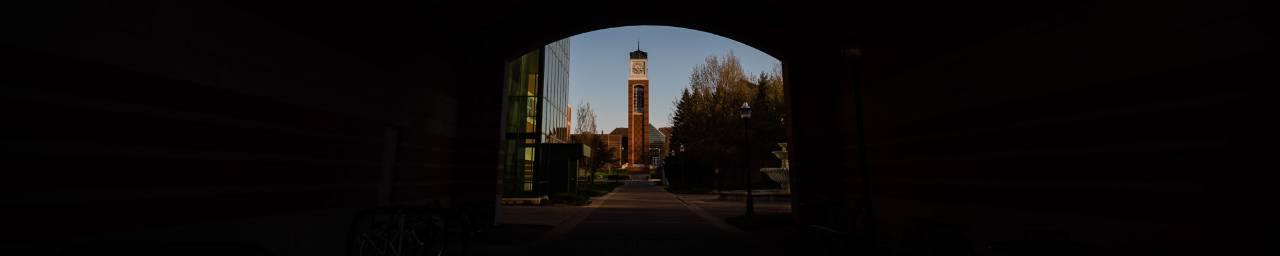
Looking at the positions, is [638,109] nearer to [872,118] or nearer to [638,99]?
[638,99]

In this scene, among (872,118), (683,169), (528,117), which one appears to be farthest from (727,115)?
(872,118)

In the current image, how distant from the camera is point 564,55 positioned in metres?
27.8

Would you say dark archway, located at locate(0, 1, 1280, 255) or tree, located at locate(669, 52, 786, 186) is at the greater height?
tree, located at locate(669, 52, 786, 186)

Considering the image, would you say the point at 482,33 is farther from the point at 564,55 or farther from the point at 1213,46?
the point at 564,55

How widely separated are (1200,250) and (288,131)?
7861 millimetres

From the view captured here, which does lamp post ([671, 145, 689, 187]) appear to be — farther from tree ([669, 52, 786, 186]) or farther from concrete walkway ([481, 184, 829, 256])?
concrete walkway ([481, 184, 829, 256])

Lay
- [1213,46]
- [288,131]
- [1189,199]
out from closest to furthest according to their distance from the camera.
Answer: [1213,46], [1189,199], [288,131]

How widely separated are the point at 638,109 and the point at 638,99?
6.20 feet

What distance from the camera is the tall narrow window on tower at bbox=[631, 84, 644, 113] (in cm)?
7900

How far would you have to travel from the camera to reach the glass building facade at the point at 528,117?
18375mm

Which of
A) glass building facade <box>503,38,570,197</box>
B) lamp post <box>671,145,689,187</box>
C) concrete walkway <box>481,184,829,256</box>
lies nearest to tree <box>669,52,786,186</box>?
lamp post <box>671,145,689,187</box>

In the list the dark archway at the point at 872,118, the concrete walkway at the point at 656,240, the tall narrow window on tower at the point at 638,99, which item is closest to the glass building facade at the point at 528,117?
the concrete walkway at the point at 656,240

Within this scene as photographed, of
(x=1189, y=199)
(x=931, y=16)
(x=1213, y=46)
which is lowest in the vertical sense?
(x=1189, y=199)

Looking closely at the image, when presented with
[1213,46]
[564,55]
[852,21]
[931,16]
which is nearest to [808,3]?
[852,21]
